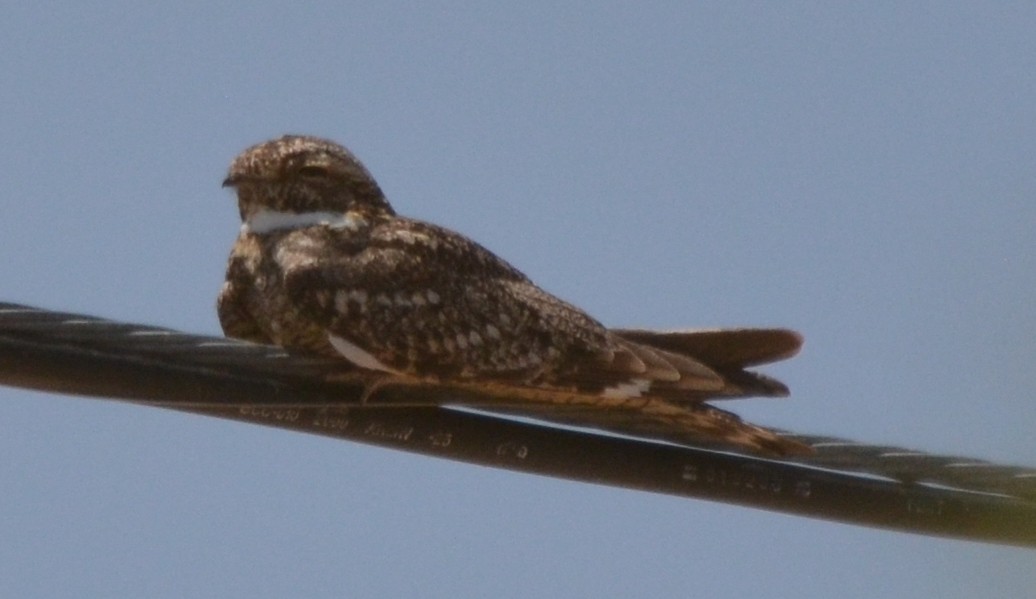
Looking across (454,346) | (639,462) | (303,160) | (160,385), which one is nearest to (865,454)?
(639,462)

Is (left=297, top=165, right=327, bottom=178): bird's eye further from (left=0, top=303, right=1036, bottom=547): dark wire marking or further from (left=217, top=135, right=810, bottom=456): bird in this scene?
(left=0, top=303, right=1036, bottom=547): dark wire marking

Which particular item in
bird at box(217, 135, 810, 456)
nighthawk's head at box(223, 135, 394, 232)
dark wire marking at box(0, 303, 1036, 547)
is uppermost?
nighthawk's head at box(223, 135, 394, 232)

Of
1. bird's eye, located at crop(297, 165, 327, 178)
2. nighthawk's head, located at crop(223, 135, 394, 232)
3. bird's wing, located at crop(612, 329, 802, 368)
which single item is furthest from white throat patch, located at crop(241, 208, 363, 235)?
bird's wing, located at crop(612, 329, 802, 368)

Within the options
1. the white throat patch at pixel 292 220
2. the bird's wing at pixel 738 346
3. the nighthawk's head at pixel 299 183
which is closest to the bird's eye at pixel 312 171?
the nighthawk's head at pixel 299 183

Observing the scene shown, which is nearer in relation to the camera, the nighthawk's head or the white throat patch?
the white throat patch

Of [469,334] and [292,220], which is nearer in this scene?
[469,334]

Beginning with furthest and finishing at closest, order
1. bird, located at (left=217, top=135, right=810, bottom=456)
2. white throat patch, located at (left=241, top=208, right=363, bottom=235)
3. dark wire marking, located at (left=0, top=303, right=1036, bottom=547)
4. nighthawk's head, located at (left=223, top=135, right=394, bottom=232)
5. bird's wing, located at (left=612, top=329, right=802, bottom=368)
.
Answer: nighthawk's head, located at (left=223, top=135, right=394, bottom=232), white throat patch, located at (left=241, top=208, right=363, bottom=235), bird's wing, located at (left=612, top=329, right=802, bottom=368), bird, located at (left=217, top=135, right=810, bottom=456), dark wire marking, located at (left=0, top=303, right=1036, bottom=547)

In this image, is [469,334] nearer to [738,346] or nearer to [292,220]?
[738,346]

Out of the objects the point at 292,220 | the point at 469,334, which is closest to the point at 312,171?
the point at 292,220
